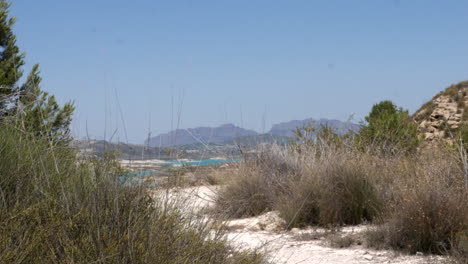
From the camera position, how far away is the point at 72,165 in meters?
4.55

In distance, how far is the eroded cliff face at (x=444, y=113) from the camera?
62.5ft

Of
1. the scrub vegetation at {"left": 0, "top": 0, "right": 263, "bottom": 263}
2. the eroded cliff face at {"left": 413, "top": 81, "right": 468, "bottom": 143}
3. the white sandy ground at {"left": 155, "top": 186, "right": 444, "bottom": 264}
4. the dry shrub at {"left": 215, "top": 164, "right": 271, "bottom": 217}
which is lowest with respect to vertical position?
the white sandy ground at {"left": 155, "top": 186, "right": 444, "bottom": 264}

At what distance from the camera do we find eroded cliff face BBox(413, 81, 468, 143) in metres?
19.1

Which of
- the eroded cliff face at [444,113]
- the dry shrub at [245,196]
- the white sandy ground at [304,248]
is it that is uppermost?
the eroded cliff face at [444,113]

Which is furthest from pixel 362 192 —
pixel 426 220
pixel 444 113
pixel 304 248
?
pixel 444 113

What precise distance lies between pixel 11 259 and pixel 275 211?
247 inches

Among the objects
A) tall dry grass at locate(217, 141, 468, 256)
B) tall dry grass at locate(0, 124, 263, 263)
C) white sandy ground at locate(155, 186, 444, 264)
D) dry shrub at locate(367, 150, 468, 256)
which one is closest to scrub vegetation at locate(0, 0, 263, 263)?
tall dry grass at locate(0, 124, 263, 263)

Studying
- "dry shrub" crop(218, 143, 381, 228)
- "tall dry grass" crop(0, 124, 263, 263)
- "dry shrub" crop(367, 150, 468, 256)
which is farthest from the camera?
"dry shrub" crop(218, 143, 381, 228)

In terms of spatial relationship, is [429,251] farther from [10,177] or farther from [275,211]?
[10,177]

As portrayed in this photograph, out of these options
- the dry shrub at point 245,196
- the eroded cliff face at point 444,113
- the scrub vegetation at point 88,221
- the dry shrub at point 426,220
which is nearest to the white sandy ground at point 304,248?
the dry shrub at point 426,220

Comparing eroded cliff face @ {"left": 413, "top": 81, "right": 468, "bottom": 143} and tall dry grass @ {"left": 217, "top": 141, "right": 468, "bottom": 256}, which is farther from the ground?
eroded cliff face @ {"left": 413, "top": 81, "right": 468, "bottom": 143}

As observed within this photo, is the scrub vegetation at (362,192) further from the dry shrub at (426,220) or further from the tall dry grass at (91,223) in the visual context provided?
the tall dry grass at (91,223)

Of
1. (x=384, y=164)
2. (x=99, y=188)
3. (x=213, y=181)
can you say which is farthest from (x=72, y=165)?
(x=213, y=181)

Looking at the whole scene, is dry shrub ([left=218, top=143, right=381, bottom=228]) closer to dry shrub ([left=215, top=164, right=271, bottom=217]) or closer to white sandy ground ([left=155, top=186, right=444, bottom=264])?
dry shrub ([left=215, top=164, right=271, bottom=217])
